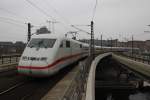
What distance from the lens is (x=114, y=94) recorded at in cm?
2662

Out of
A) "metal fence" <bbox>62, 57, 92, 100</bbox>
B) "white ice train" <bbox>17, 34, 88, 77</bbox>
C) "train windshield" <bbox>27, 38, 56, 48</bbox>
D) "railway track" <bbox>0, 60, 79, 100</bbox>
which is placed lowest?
"railway track" <bbox>0, 60, 79, 100</bbox>

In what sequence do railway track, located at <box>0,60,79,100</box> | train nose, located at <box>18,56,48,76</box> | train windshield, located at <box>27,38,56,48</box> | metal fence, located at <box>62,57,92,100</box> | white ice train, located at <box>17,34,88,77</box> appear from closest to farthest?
metal fence, located at <box>62,57,92,100</box> < railway track, located at <box>0,60,79,100</box> < train nose, located at <box>18,56,48,76</box> < white ice train, located at <box>17,34,88,77</box> < train windshield, located at <box>27,38,56,48</box>

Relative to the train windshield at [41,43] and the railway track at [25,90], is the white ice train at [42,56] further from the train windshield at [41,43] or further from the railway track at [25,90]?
the railway track at [25,90]

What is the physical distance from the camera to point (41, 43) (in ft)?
45.0

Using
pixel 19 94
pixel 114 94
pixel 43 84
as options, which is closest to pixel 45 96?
pixel 19 94

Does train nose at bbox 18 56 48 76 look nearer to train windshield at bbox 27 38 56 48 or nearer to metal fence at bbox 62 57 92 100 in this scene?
train windshield at bbox 27 38 56 48

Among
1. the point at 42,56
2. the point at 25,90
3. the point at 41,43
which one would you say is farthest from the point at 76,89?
the point at 41,43

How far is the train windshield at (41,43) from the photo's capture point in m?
13.4

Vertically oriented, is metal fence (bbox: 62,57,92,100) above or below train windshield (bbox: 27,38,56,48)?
below

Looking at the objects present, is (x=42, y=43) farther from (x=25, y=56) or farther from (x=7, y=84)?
(x=7, y=84)

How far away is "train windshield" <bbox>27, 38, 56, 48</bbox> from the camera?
13.4 metres

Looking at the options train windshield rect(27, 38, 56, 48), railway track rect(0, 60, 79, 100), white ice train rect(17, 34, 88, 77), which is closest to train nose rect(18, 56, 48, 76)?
white ice train rect(17, 34, 88, 77)

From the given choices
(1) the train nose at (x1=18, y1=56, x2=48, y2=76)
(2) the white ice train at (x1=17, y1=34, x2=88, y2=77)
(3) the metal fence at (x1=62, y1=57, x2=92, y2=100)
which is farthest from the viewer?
(2) the white ice train at (x1=17, y1=34, x2=88, y2=77)

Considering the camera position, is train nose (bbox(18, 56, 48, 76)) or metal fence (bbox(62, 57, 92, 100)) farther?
train nose (bbox(18, 56, 48, 76))
